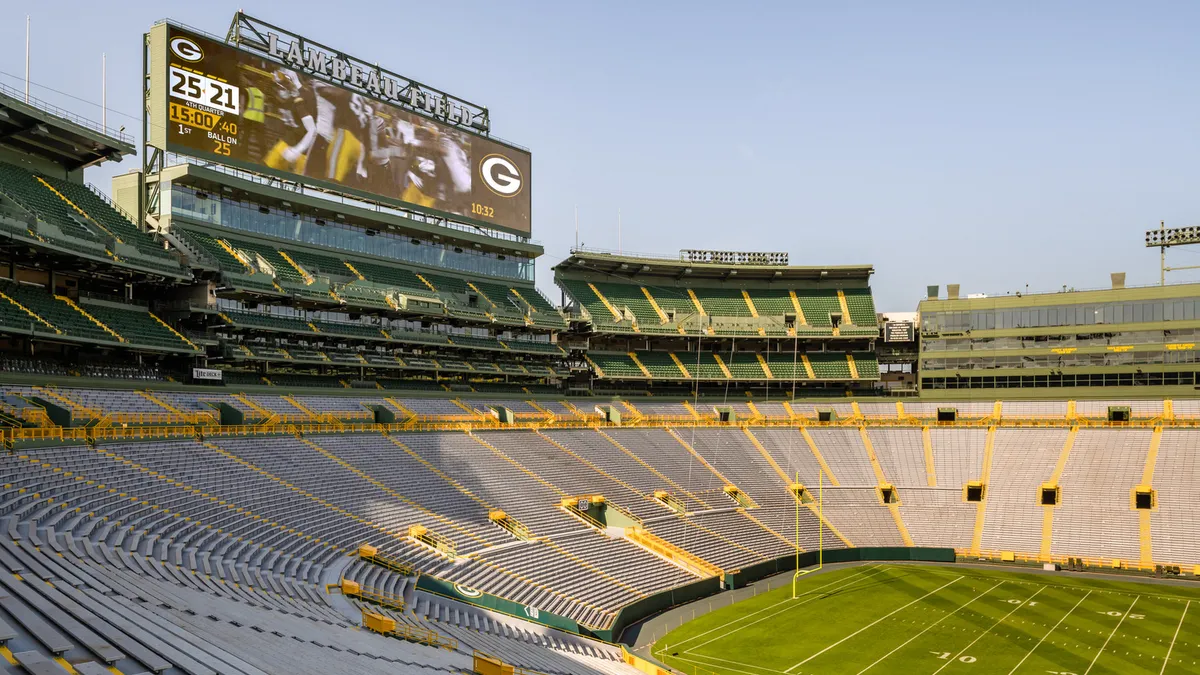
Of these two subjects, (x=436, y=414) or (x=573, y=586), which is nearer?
(x=573, y=586)

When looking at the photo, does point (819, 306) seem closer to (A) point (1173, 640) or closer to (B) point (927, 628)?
(B) point (927, 628)

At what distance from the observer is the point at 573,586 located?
38562 mm

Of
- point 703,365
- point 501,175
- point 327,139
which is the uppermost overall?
point 327,139

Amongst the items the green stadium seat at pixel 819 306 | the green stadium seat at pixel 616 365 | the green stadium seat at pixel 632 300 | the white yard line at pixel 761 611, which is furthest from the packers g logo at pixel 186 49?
the green stadium seat at pixel 819 306

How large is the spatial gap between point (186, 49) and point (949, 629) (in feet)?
161

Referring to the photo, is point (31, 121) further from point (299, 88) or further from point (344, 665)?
point (344, 665)

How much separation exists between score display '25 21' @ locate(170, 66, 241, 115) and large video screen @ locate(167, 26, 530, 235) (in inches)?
2.2

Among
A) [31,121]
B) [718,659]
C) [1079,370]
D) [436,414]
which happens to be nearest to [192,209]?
[31,121]

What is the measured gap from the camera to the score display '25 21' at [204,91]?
4853cm

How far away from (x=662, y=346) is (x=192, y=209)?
40.3 metres

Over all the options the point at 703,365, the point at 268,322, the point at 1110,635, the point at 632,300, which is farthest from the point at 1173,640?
the point at 632,300

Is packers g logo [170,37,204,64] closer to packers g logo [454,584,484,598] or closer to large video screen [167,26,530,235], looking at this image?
large video screen [167,26,530,235]

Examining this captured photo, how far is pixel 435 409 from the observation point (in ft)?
185

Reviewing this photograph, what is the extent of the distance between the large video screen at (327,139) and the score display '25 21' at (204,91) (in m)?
0.06
